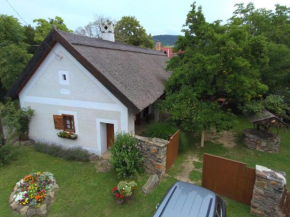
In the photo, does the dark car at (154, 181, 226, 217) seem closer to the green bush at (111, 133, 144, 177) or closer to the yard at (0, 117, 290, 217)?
the yard at (0, 117, 290, 217)

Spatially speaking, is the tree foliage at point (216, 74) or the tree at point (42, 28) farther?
the tree at point (42, 28)

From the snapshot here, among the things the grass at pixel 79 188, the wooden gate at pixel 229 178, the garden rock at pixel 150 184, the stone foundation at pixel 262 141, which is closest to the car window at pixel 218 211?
the wooden gate at pixel 229 178

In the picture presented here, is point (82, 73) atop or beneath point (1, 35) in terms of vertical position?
beneath

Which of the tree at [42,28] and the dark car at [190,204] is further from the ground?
the tree at [42,28]

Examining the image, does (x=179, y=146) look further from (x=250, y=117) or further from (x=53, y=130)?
(x=53, y=130)

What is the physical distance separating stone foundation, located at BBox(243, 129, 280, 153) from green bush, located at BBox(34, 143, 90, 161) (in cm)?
938

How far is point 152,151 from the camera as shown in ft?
23.9

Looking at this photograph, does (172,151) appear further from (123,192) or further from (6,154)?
(6,154)

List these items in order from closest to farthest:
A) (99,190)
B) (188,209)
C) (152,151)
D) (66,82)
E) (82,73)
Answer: (188,209) < (99,190) < (152,151) < (82,73) < (66,82)

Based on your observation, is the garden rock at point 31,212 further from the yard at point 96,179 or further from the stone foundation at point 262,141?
the stone foundation at point 262,141

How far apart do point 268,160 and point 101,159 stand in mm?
8751

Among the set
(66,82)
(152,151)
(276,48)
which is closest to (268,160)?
(152,151)

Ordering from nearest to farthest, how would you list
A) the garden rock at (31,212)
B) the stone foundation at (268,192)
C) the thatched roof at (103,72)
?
the stone foundation at (268,192) → the garden rock at (31,212) → the thatched roof at (103,72)

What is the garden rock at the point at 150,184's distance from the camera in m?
6.47
